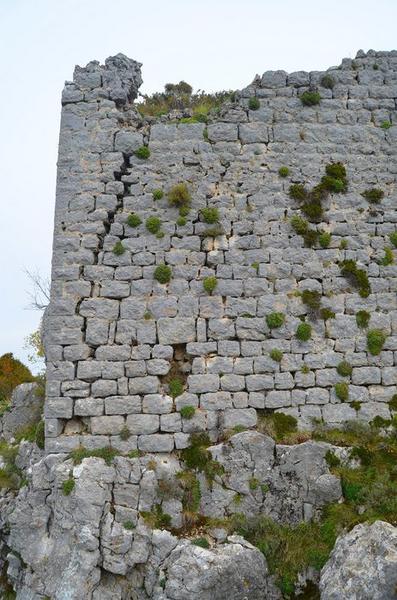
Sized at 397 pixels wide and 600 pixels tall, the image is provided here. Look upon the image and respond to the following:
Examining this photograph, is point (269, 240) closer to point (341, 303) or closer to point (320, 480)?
point (341, 303)

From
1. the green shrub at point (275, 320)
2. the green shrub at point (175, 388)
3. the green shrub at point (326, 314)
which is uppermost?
the green shrub at point (326, 314)

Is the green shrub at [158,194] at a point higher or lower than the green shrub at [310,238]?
higher

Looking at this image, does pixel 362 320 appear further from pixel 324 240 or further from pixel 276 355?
pixel 276 355

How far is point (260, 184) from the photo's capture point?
1132 cm

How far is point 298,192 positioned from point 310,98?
80.3 inches

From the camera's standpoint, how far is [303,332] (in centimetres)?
1060

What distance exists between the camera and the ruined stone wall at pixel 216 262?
10.3 m

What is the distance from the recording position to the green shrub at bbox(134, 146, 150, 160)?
11.3 m

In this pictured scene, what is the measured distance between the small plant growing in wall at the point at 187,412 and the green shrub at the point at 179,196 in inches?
150

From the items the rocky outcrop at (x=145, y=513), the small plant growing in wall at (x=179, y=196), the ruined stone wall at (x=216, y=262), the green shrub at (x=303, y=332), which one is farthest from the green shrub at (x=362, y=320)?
the small plant growing in wall at (x=179, y=196)

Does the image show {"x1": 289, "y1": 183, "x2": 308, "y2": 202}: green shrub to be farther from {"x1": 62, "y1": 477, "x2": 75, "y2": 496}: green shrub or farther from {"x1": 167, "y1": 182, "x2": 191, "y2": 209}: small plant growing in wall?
{"x1": 62, "y1": 477, "x2": 75, "y2": 496}: green shrub

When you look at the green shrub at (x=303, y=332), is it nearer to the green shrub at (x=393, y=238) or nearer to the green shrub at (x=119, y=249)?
the green shrub at (x=393, y=238)

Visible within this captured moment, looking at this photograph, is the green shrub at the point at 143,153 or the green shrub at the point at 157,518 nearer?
the green shrub at the point at 157,518

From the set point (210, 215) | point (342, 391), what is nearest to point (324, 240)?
point (210, 215)
